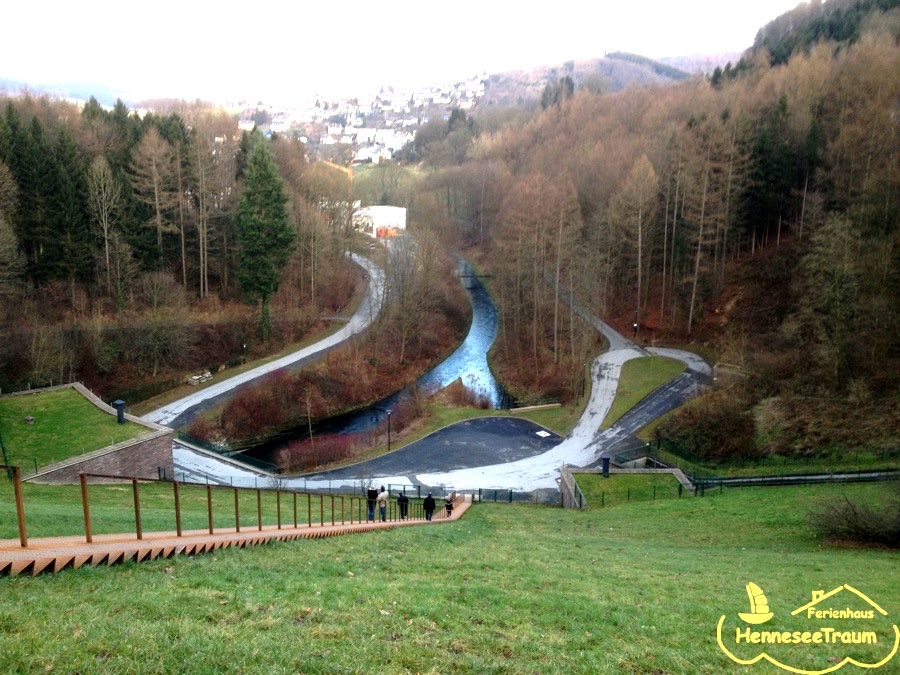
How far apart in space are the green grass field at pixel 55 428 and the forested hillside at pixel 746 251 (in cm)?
2676

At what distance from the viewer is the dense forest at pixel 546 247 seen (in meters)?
34.6

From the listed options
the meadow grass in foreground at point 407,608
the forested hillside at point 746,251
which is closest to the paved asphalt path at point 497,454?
the forested hillside at point 746,251

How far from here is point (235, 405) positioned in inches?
1494

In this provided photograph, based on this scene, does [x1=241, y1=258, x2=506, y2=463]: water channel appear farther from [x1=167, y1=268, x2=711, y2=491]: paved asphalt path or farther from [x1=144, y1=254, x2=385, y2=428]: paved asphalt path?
[x1=167, y1=268, x2=711, y2=491]: paved asphalt path

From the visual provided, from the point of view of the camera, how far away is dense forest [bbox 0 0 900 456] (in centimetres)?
3456

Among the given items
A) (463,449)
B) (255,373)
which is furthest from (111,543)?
(255,373)

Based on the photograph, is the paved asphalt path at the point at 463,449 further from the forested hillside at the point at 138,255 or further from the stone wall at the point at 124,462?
the forested hillside at the point at 138,255

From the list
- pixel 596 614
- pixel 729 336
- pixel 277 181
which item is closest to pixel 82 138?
pixel 277 181

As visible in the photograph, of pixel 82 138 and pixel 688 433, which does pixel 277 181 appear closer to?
pixel 82 138

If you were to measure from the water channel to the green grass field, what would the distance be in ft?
30.2

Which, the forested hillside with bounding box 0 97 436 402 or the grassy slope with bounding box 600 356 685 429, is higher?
the forested hillside with bounding box 0 97 436 402

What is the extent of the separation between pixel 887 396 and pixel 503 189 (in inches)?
1941

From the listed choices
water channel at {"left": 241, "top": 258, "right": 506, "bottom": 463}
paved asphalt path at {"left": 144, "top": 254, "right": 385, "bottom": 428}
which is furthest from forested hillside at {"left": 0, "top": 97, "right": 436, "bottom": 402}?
water channel at {"left": 241, "top": 258, "right": 506, "bottom": 463}

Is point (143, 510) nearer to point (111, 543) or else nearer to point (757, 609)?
point (111, 543)
